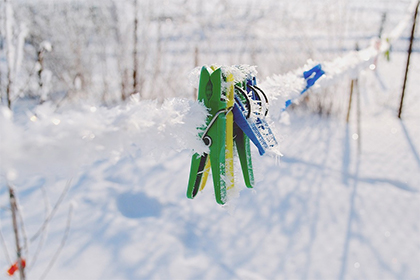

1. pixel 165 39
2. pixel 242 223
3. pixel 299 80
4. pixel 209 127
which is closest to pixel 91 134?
pixel 209 127

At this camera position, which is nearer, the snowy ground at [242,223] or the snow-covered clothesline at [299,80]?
the snow-covered clothesline at [299,80]

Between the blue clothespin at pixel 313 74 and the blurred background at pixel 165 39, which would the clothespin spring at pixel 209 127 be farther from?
the blurred background at pixel 165 39

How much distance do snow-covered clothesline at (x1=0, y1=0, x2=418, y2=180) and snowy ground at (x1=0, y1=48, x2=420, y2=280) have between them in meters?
0.63

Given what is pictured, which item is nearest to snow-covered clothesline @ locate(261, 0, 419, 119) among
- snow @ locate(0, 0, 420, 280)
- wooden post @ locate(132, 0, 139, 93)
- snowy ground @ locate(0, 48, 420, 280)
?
snow @ locate(0, 0, 420, 280)

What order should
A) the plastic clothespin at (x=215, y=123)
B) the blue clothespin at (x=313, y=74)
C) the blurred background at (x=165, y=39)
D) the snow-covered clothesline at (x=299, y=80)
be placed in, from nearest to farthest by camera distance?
the plastic clothespin at (x=215, y=123), the snow-covered clothesline at (x=299, y=80), the blue clothespin at (x=313, y=74), the blurred background at (x=165, y=39)

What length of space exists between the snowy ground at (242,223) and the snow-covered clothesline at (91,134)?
0.63m

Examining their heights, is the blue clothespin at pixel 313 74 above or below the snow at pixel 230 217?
above

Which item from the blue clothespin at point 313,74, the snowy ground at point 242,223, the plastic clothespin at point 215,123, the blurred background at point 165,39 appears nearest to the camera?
the plastic clothespin at point 215,123

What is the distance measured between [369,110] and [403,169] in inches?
77.0

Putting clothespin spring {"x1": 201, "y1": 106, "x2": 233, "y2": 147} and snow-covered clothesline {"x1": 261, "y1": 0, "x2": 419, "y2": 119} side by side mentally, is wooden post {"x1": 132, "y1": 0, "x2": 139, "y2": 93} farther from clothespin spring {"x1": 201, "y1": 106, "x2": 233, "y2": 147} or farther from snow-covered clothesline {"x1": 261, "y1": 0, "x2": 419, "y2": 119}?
clothespin spring {"x1": 201, "y1": 106, "x2": 233, "y2": 147}

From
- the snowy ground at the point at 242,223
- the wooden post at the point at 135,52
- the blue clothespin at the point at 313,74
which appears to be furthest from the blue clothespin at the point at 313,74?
the wooden post at the point at 135,52

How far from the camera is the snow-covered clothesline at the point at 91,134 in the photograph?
367 mm

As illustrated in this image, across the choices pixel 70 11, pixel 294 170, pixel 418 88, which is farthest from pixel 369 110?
pixel 70 11

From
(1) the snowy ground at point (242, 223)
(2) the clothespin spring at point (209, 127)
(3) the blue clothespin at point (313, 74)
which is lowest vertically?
(1) the snowy ground at point (242, 223)
